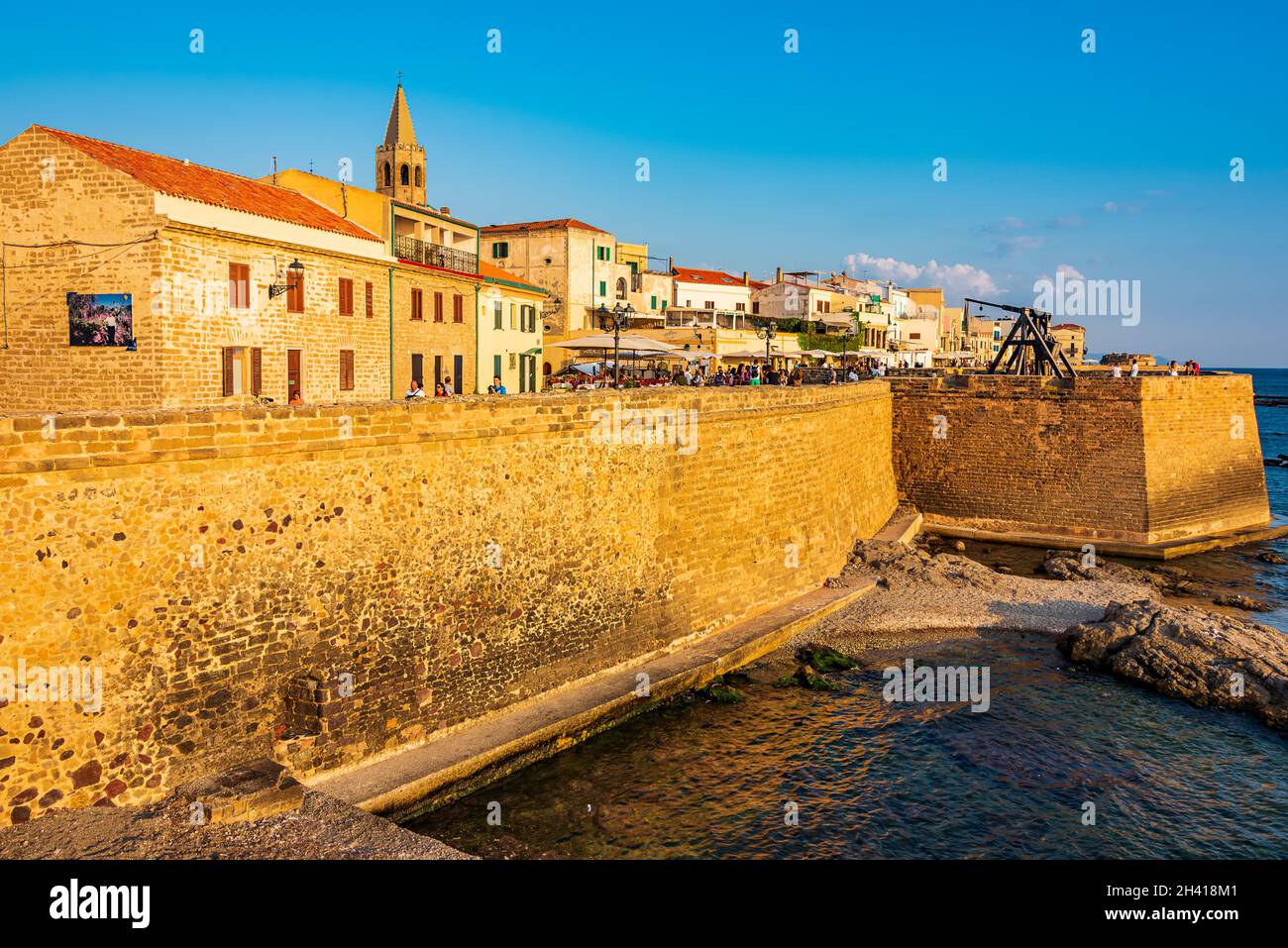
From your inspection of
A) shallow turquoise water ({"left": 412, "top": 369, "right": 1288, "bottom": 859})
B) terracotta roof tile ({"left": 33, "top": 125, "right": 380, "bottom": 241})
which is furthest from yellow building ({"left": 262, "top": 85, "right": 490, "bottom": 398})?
shallow turquoise water ({"left": 412, "top": 369, "right": 1288, "bottom": 859})

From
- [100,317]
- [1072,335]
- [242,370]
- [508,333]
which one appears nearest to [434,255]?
[508,333]

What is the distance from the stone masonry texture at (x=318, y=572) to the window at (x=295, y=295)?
24.7 ft

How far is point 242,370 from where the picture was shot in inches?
714

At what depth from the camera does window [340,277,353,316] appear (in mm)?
20875

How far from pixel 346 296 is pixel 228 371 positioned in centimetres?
390

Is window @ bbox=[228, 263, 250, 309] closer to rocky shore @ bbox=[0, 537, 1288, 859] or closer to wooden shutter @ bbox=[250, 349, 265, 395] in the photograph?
wooden shutter @ bbox=[250, 349, 265, 395]

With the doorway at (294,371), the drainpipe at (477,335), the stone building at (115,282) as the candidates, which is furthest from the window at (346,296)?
the drainpipe at (477,335)

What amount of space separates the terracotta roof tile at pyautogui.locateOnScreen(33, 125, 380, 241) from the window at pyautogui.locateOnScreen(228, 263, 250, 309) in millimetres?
1196

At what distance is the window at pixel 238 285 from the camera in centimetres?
1778

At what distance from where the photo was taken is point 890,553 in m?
24.5

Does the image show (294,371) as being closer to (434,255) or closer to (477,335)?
A: (434,255)

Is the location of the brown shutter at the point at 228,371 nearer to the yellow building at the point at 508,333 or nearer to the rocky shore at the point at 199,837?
the yellow building at the point at 508,333
